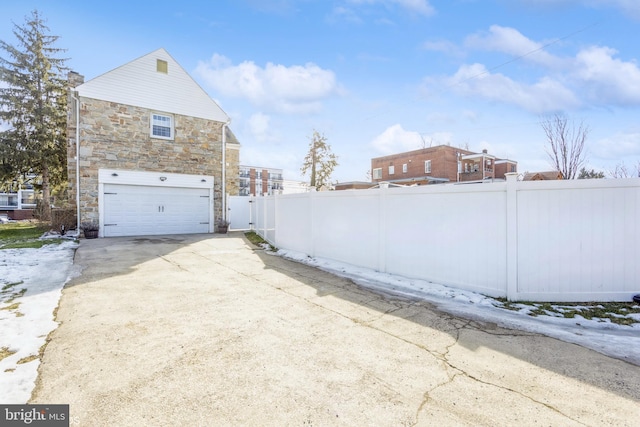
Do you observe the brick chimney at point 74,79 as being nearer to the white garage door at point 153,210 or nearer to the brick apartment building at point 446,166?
the white garage door at point 153,210

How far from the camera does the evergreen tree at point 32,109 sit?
1825cm

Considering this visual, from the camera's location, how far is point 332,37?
39.6 ft

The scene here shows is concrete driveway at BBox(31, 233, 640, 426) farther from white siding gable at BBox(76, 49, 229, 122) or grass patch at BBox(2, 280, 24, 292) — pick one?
white siding gable at BBox(76, 49, 229, 122)

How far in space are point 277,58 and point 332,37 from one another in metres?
2.76

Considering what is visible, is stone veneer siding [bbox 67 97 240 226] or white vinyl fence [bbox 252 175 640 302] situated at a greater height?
stone veneer siding [bbox 67 97 240 226]

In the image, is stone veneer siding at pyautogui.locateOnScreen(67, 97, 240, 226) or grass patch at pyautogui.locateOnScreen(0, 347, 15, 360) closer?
grass patch at pyautogui.locateOnScreen(0, 347, 15, 360)

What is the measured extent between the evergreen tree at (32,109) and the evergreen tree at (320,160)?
21.1 m

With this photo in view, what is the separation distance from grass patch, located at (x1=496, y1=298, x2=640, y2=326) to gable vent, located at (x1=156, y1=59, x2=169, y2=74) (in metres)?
15.2

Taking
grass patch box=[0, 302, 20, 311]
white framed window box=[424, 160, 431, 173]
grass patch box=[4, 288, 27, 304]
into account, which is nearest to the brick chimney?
grass patch box=[4, 288, 27, 304]

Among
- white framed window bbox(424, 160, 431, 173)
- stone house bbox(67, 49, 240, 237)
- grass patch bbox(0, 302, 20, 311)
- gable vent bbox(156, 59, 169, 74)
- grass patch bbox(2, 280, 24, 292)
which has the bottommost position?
grass patch bbox(0, 302, 20, 311)

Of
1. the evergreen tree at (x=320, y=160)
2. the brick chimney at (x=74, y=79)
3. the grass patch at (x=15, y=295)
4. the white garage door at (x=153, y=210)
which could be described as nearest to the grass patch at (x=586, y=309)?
the grass patch at (x=15, y=295)

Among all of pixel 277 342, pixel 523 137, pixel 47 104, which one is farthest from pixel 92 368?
pixel 47 104

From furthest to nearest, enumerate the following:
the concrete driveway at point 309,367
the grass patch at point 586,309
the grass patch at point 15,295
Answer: the grass patch at point 15,295, the grass patch at point 586,309, the concrete driveway at point 309,367

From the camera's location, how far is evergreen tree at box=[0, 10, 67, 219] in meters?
18.2
